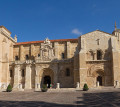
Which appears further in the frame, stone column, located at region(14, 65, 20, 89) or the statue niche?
the statue niche

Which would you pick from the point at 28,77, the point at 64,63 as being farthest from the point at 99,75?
the point at 28,77

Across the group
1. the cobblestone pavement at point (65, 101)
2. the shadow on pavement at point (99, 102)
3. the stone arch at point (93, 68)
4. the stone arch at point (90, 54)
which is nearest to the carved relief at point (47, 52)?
the stone arch at point (90, 54)

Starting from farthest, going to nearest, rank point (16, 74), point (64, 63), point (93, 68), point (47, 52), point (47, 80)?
point (47, 52) < point (47, 80) < point (16, 74) < point (64, 63) < point (93, 68)

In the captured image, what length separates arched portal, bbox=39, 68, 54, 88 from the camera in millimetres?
34750

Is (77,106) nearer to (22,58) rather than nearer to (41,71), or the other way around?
(41,71)

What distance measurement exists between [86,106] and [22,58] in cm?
3182

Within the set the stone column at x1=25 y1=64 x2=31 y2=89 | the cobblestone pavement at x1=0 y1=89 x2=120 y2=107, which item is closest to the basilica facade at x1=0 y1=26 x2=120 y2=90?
the stone column at x1=25 y1=64 x2=31 y2=89

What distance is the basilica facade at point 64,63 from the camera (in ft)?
97.1

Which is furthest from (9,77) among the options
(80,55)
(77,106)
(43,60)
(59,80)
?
(77,106)

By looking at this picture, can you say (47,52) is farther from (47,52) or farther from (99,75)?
(99,75)

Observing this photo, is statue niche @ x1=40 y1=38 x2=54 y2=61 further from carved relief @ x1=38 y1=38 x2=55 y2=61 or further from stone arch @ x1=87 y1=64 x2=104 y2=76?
stone arch @ x1=87 y1=64 x2=104 y2=76

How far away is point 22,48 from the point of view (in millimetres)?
41406

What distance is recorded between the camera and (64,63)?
111 ft

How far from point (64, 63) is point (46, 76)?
5.04 meters
